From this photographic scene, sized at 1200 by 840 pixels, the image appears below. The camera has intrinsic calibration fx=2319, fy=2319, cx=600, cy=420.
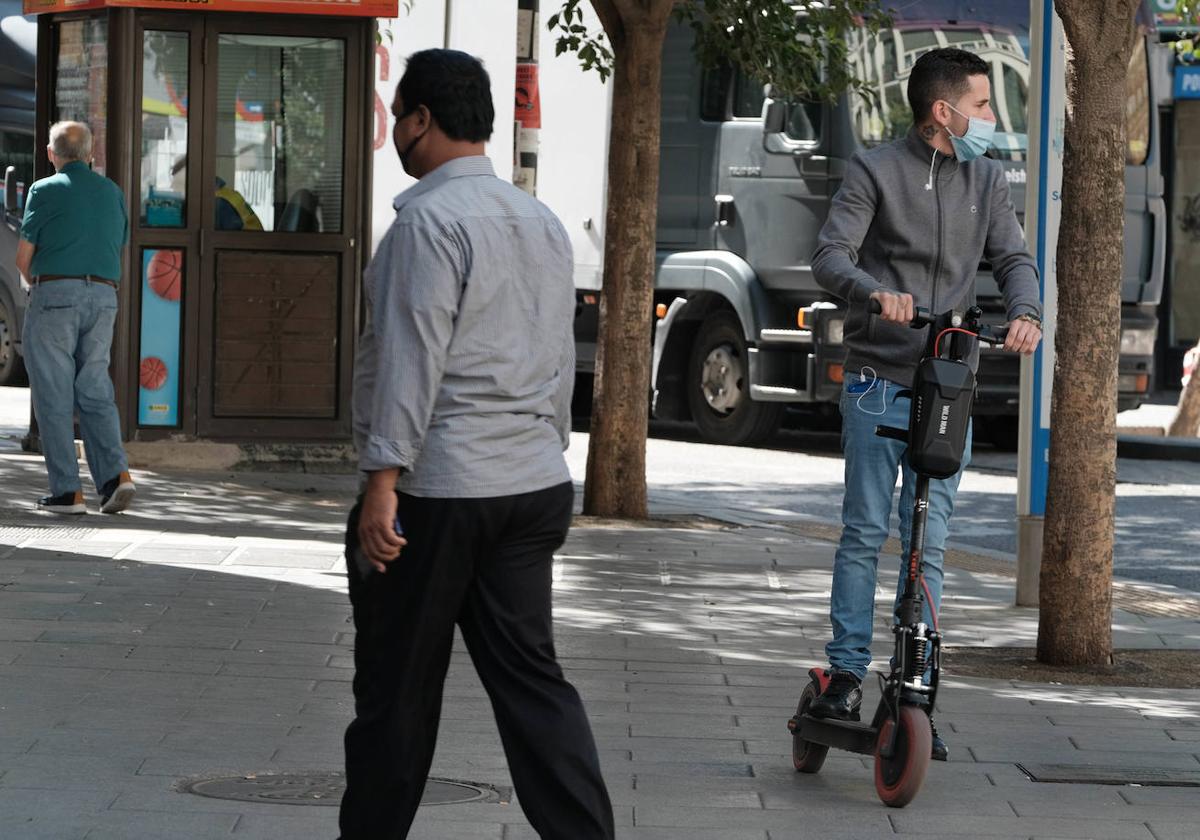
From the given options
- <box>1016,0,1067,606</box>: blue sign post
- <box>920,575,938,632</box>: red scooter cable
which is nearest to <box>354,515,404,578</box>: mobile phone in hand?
<box>920,575,938,632</box>: red scooter cable

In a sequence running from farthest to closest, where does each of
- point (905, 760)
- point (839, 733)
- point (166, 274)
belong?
point (166, 274) < point (839, 733) < point (905, 760)

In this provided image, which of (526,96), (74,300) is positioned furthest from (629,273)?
(74,300)

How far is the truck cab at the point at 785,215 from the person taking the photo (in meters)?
16.9

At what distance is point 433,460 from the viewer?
13.9 ft

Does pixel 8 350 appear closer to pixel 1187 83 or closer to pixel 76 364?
pixel 76 364

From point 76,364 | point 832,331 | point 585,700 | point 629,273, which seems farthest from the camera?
point 832,331

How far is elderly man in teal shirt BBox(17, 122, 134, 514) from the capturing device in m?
10.9

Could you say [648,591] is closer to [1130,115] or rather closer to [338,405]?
[338,405]

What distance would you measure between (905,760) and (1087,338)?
2.54 m

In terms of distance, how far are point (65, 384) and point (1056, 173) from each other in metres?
4.91

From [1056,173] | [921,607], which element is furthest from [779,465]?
[921,607]

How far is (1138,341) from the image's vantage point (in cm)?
1741

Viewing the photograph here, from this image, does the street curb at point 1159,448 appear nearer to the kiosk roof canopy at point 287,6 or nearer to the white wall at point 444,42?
the white wall at point 444,42

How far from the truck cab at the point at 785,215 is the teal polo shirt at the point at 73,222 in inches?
261
